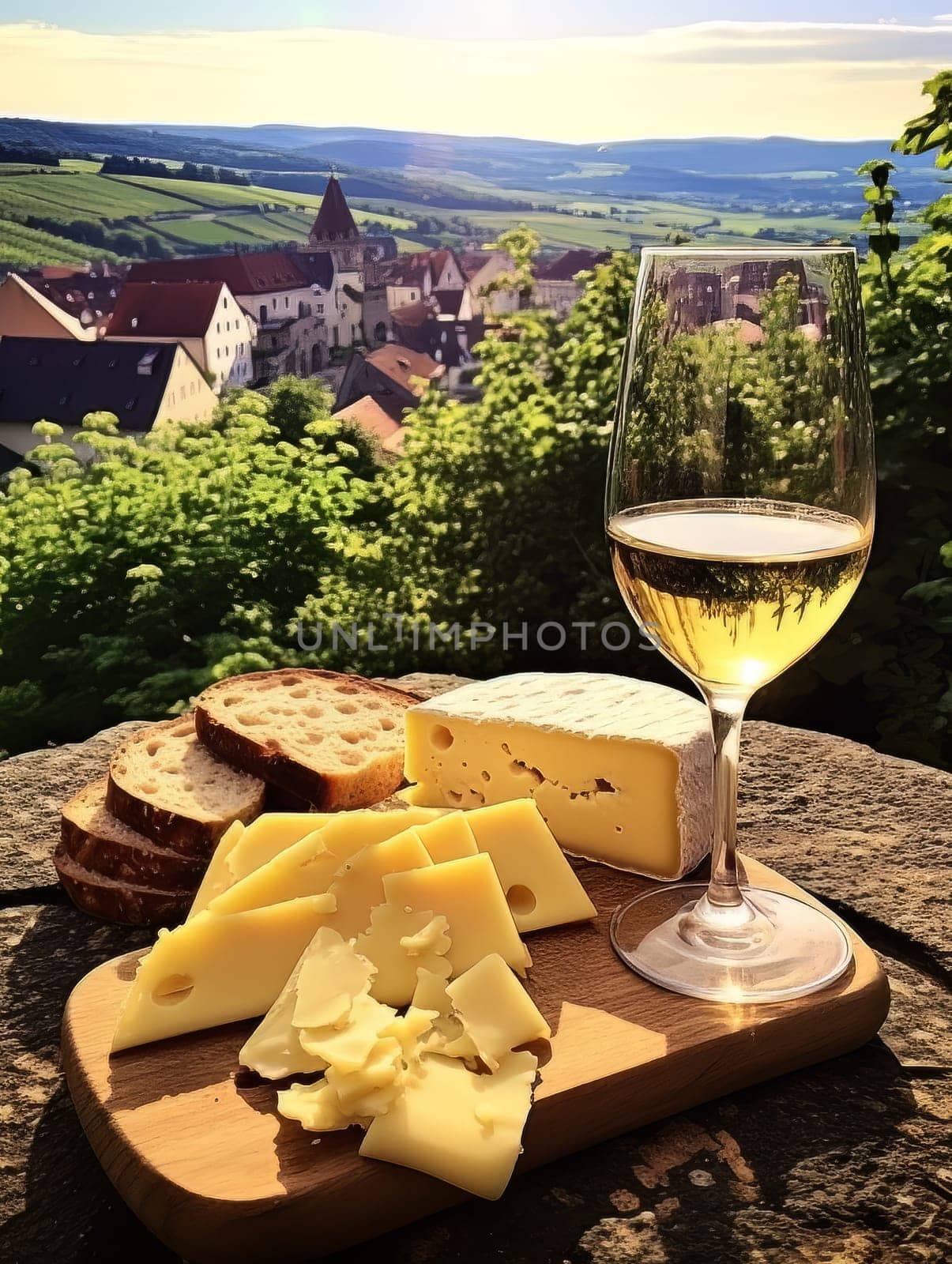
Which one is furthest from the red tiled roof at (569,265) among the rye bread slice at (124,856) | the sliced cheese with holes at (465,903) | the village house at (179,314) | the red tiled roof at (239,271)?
the sliced cheese with holes at (465,903)

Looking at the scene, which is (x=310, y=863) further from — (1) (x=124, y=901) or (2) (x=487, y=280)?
(2) (x=487, y=280)

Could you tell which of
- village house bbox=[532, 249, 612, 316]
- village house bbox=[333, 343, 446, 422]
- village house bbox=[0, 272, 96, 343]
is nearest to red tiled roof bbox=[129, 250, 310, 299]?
village house bbox=[0, 272, 96, 343]

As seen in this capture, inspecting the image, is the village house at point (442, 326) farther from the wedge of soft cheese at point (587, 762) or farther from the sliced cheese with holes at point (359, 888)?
the sliced cheese with holes at point (359, 888)

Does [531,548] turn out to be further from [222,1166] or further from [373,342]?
[222,1166]

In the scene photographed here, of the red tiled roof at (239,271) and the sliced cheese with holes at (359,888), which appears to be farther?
the red tiled roof at (239,271)

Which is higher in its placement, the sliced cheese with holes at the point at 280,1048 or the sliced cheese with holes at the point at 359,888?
the sliced cheese with holes at the point at 359,888

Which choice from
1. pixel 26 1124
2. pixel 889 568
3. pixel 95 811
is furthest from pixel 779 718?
pixel 26 1124

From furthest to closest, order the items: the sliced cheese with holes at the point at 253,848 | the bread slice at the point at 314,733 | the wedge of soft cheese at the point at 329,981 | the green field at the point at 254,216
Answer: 1. the green field at the point at 254,216
2. the bread slice at the point at 314,733
3. the sliced cheese with holes at the point at 253,848
4. the wedge of soft cheese at the point at 329,981
